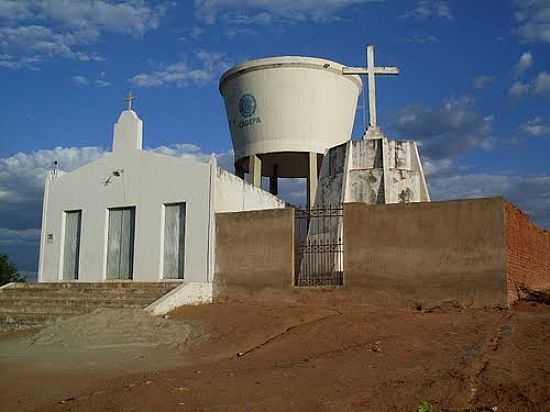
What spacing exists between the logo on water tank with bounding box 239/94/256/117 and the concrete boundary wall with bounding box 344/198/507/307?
876 centimetres

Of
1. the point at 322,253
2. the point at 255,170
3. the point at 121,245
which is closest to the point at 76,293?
the point at 121,245

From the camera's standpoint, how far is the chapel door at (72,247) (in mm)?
18673

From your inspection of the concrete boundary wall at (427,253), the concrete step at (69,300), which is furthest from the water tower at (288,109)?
the concrete boundary wall at (427,253)

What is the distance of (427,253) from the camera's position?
1348 centimetres

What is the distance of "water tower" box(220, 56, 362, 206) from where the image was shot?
21609 mm

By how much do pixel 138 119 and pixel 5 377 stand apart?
1172 centimetres

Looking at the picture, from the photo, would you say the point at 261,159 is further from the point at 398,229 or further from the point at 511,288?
the point at 511,288

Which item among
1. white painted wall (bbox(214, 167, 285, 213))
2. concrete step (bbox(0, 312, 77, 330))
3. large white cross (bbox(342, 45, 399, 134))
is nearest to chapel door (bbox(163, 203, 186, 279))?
white painted wall (bbox(214, 167, 285, 213))

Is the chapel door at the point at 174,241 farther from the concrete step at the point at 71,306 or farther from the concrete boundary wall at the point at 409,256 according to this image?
the concrete step at the point at 71,306

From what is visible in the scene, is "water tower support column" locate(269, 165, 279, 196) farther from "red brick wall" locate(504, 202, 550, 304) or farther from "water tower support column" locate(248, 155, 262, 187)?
"red brick wall" locate(504, 202, 550, 304)

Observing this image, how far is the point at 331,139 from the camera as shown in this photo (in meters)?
22.2

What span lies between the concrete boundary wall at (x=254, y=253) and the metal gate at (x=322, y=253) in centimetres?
75

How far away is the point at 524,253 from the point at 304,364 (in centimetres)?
815

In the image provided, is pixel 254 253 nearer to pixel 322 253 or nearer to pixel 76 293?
pixel 322 253
